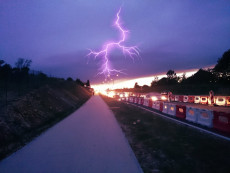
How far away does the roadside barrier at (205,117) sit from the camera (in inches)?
403

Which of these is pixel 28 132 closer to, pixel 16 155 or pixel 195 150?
pixel 16 155

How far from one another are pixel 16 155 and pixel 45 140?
1.74 metres

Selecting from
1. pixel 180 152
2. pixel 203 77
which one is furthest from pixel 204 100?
pixel 203 77

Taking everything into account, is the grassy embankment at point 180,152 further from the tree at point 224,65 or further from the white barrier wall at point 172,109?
the tree at point 224,65

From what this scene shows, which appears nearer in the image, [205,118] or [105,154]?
[105,154]

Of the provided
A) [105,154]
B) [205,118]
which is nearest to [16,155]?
[105,154]

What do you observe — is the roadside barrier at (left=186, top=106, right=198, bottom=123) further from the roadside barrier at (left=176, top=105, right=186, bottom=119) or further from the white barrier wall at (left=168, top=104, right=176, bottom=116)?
the white barrier wall at (left=168, top=104, right=176, bottom=116)

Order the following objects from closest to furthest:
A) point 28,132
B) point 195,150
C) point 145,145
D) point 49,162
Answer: point 49,162 → point 195,150 → point 145,145 → point 28,132

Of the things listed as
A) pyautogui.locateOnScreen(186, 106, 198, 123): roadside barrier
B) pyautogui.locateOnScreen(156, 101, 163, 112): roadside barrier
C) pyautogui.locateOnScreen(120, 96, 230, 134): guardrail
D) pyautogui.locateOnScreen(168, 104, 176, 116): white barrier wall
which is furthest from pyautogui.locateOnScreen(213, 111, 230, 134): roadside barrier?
pyautogui.locateOnScreen(156, 101, 163, 112): roadside barrier

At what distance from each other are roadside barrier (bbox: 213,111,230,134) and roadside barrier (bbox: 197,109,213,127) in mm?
353

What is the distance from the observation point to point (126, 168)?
4.82 meters

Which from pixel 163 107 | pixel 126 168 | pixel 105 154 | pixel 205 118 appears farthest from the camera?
pixel 163 107

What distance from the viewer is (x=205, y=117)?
35.4 feet

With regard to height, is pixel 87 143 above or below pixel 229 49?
below
